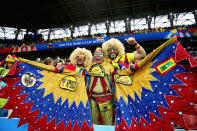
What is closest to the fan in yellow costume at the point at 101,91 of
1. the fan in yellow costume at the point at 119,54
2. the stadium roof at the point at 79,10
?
the fan in yellow costume at the point at 119,54

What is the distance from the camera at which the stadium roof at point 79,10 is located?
1523 cm

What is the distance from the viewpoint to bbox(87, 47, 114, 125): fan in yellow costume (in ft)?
6.85

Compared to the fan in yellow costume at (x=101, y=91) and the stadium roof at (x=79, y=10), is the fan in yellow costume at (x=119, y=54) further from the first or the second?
the stadium roof at (x=79, y=10)

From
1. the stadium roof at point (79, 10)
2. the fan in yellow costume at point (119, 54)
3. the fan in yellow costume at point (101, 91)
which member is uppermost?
the stadium roof at point (79, 10)

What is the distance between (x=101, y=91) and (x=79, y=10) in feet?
56.9

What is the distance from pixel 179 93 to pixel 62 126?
1.82m

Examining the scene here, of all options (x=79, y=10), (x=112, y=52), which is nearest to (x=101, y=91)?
(x=112, y=52)

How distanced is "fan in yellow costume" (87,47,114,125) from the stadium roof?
1523 cm

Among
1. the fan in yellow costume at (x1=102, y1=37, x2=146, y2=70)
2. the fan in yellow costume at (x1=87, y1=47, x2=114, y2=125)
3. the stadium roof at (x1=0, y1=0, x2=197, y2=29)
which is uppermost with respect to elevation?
the stadium roof at (x1=0, y1=0, x2=197, y2=29)

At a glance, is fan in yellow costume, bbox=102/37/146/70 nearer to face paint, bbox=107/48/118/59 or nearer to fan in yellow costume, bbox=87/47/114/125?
face paint, bbox=107/48/118/59

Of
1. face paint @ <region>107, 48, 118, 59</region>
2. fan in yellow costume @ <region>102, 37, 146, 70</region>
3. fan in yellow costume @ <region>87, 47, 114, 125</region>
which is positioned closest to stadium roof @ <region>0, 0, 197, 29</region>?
fan in yellow costume @ <region>102, 37, 146, 70</region>

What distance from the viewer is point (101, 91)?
7.07 ft

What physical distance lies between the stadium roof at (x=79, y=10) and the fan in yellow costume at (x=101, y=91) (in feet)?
50.0

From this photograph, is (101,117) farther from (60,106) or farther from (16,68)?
(16,68)
